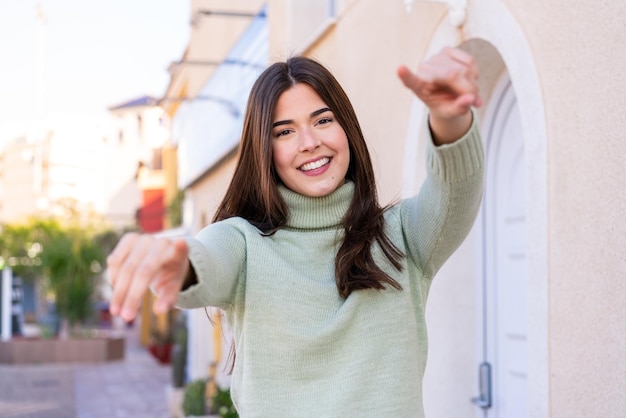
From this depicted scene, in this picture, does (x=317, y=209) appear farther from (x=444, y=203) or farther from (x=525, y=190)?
(x=525, y=190)

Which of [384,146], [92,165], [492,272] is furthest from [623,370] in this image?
[92,165]

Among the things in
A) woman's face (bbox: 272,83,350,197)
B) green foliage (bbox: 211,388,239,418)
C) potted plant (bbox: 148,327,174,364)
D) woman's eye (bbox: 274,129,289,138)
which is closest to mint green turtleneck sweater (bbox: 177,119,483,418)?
woman's face (bbox: 272,83,350,197)

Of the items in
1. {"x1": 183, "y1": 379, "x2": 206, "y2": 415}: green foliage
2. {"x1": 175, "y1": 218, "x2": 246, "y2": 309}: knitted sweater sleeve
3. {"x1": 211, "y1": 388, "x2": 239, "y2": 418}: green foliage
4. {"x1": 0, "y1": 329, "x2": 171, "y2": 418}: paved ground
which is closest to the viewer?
{"x1": 175, "y1": 218, "x2": 246, "y2": 309}: knitted sweater sleeve

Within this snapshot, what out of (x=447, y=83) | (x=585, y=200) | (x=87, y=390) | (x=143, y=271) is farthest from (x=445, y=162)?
(x=87, y=390)

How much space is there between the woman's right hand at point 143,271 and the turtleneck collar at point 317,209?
56 centimetres

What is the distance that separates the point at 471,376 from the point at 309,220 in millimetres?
2408

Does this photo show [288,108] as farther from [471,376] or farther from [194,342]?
[194,342]

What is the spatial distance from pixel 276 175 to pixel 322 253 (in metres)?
0.24

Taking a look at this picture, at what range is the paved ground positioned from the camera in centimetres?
1255

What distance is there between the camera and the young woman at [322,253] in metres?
1.92

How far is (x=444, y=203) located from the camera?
76.3 inches

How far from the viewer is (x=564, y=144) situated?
3008 millimetres

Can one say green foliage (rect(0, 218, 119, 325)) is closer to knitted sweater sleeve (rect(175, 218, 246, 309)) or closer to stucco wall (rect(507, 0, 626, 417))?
stucco wall (rect(507, 0, 626, 417))

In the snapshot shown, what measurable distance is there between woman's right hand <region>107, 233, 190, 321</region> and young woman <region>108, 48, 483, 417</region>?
0.36 ft
